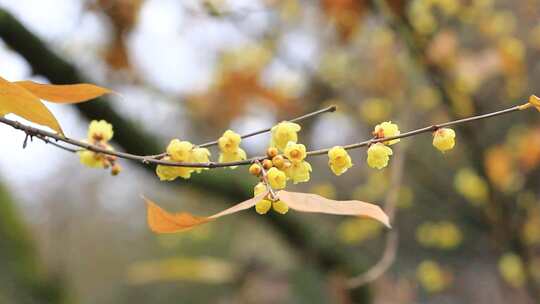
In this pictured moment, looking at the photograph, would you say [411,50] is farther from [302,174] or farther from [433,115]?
[433,115]

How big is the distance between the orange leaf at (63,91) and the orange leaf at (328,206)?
7.5 inches

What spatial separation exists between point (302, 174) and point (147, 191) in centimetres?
527

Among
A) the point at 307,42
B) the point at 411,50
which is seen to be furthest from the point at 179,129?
the point at 411,50

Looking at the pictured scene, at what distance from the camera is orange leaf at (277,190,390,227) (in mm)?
380

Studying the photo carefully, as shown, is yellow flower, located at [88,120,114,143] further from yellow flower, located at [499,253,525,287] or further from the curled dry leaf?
yellow flower, located at [499,253,525,287]

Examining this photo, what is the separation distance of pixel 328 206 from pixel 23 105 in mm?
211

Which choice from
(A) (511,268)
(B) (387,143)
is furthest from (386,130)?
(A) (511,268)

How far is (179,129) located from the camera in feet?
10.9

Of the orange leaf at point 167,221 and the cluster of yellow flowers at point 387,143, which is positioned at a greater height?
the cluster of yellow flowers at point 387,143

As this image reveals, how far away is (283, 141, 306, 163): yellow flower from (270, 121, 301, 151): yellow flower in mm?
17

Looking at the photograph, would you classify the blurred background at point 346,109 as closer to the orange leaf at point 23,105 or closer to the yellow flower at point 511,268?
the yellow flower at point 511,268

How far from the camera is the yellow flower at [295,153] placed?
0.44 meters

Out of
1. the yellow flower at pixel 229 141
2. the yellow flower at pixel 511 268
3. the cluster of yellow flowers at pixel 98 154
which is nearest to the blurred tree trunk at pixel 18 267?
the yellow flower at pixel 511 268

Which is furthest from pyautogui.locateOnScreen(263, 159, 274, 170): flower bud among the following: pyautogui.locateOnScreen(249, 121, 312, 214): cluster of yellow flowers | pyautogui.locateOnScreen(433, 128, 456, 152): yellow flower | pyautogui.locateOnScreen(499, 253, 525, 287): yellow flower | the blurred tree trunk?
the blurred tree trunk
